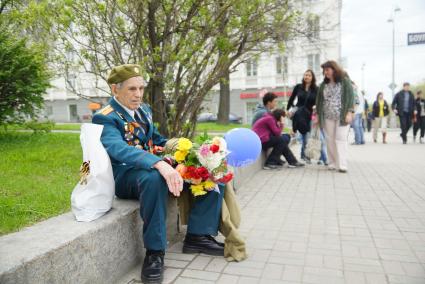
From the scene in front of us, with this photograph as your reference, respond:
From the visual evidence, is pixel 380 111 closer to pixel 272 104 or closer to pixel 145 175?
pixel 272 104

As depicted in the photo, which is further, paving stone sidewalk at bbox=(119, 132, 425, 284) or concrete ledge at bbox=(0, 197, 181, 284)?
paving stone sidewalk at bbox=(119, 132, 425, 284)

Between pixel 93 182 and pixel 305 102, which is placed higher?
pixel 305 102

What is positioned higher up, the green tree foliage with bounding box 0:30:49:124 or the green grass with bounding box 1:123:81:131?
the green tree foliage with bounding box 0:30:49:124

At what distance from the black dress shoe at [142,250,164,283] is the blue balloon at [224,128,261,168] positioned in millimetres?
1129

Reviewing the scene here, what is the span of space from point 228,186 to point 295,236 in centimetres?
96

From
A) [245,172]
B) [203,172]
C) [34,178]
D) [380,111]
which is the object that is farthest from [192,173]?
[380,111]

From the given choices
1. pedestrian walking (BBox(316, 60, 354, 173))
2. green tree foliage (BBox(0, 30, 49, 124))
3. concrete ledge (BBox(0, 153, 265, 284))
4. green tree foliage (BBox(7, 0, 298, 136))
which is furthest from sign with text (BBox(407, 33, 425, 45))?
concrete ledge (BBox(0, 153, 265, 284))

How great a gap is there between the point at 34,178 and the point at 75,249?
2.77 m

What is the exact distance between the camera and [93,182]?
282 cm

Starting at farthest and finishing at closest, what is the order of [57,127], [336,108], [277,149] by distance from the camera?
[57,127], [277,149], [336,108]

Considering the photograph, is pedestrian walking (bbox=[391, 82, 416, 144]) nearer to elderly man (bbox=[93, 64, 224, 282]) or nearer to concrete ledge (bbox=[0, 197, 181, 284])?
elderly man (bbox=[93, 64, 224, 282])

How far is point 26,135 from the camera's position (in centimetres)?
915

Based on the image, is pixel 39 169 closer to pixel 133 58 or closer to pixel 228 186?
pixel 133 58

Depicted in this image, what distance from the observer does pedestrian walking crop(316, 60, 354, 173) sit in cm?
730
